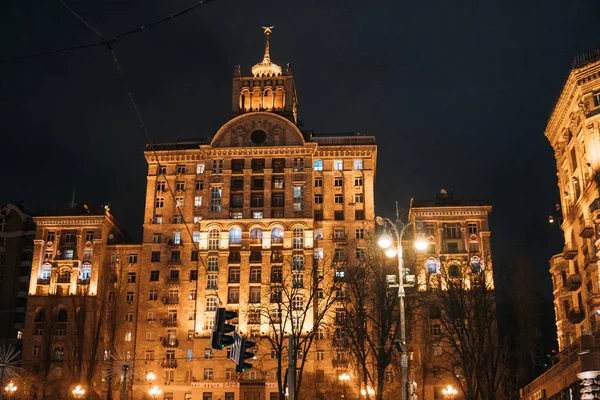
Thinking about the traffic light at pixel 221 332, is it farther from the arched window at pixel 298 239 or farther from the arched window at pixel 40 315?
the arched window at pixel 40 315

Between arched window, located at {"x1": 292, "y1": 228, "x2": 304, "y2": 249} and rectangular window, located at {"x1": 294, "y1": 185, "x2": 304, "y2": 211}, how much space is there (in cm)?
290

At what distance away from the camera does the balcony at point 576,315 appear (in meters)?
52.1

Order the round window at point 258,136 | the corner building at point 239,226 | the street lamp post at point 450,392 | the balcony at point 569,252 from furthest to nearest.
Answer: the round window at point 258,136, the corner building at point 239,226, the street lamp post at point 450,392, the balcony at point 569,252

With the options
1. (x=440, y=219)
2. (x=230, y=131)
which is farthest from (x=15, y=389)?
(x=440, y=219)

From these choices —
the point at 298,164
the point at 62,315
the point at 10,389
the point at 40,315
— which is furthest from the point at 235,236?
the point at 10,389

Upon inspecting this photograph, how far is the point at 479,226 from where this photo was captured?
8356 centimetres

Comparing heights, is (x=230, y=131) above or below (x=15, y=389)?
above

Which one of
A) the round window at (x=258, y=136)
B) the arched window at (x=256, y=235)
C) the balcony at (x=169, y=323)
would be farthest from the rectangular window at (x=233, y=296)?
the round window at (x=258, y=136)

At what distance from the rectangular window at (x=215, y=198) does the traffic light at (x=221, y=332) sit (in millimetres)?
64903

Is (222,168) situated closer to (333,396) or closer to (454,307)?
(333,396)

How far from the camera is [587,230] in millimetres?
48344

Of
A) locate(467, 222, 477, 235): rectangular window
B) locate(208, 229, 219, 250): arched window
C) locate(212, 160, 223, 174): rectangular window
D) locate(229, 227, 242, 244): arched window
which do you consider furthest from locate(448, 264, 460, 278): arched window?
locate(212, 160, 223, 174): rectangular window

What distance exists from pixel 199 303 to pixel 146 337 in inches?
297

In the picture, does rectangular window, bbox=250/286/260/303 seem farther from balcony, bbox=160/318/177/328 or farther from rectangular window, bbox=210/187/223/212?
rectangular window, bbox=210/187/223/212
